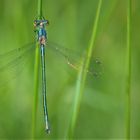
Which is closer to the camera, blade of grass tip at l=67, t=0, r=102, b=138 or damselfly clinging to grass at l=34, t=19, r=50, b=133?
blade of grass tip at l=67, t=0, r=102, b=138

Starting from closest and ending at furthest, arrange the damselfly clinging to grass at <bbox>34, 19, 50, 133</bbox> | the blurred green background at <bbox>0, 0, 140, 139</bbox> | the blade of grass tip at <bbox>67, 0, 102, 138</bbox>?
the blade of grass tip at <bbox>67, 0, 102, 138</bbox>
the damselfly clinging to grass at <bbox>34, 19, 50, 133</bbox>
the blurred green background at <bbox>0, 0, 140, 139</bbox>

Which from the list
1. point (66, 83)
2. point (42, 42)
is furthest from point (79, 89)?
point (66, 83)

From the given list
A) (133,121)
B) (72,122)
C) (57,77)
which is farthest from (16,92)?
(72,122)

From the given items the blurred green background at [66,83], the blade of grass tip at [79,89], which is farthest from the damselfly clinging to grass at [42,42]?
the blurred green background at [66,83]

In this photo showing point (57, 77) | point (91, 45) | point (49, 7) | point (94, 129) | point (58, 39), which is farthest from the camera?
point (49, 7)

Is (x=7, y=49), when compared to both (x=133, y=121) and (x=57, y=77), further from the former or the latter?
(x=133, y=121)

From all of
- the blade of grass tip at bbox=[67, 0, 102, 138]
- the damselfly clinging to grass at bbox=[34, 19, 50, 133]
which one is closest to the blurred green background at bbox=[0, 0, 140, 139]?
the damselfly clinging to grass at bbox=[34, 19, 50, 133]

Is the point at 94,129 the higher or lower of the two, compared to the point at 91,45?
lower

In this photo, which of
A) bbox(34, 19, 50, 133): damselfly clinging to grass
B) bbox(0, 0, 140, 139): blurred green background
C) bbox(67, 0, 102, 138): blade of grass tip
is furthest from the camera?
bbox(0, 0, 140, 139): blurred green background

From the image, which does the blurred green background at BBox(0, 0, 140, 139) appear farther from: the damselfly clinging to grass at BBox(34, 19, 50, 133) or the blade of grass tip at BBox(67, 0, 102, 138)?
the blade of grass tip at BBox(67, 0, 102, 138)
